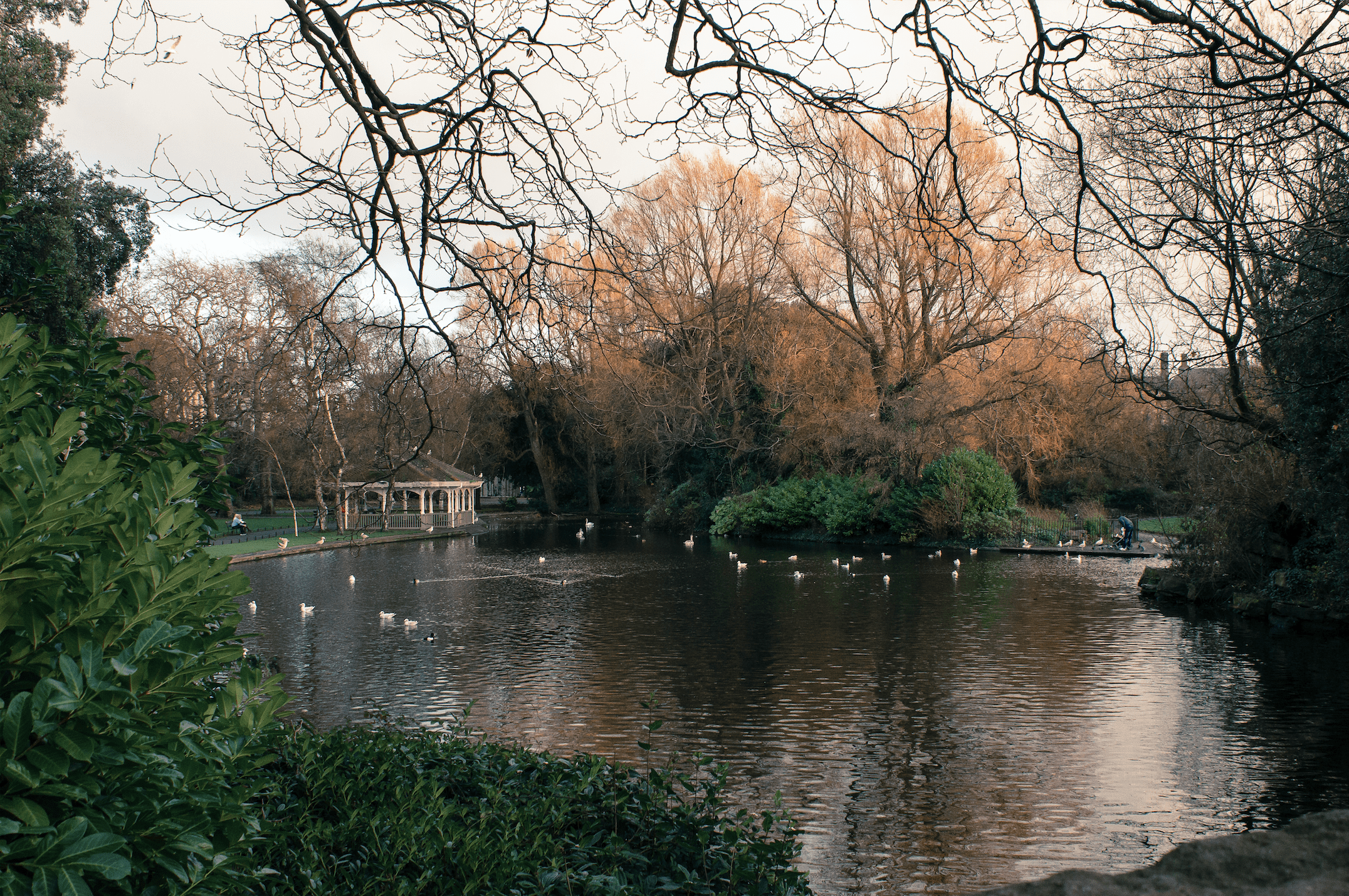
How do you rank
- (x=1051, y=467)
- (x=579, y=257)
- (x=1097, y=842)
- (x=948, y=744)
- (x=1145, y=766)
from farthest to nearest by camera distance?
(x=1051, y=467)
(x=948, y=744)
(x=1145, y=766)
(x=1097, y=842)
(x=579, y=257)

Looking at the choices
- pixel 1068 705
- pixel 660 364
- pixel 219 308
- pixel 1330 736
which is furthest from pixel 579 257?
pixel 219 308

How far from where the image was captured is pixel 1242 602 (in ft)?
50.1

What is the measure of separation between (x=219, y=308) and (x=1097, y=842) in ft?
123

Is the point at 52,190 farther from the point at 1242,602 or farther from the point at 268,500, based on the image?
the point at 268,500

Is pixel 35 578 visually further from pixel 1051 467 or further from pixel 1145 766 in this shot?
pixel 1051 467

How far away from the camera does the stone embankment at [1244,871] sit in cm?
181

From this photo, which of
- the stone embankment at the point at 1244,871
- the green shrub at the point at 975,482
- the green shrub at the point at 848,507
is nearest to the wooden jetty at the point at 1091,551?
the green shrub at the point at 975,482

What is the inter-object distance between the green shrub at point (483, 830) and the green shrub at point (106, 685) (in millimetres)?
1002

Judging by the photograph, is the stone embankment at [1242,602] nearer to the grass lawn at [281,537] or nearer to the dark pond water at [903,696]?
the dark pond water at [903,696]

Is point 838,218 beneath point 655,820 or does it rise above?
above

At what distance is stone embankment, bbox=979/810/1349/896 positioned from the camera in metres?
1.81

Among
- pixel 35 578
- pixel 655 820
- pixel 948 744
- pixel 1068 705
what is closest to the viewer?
pixel 35 578

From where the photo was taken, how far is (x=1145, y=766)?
25.9ft

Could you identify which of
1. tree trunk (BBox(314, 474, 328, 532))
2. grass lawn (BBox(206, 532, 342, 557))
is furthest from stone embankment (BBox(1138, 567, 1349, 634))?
grass lawn (BBox(206, 532, 342, 557))
